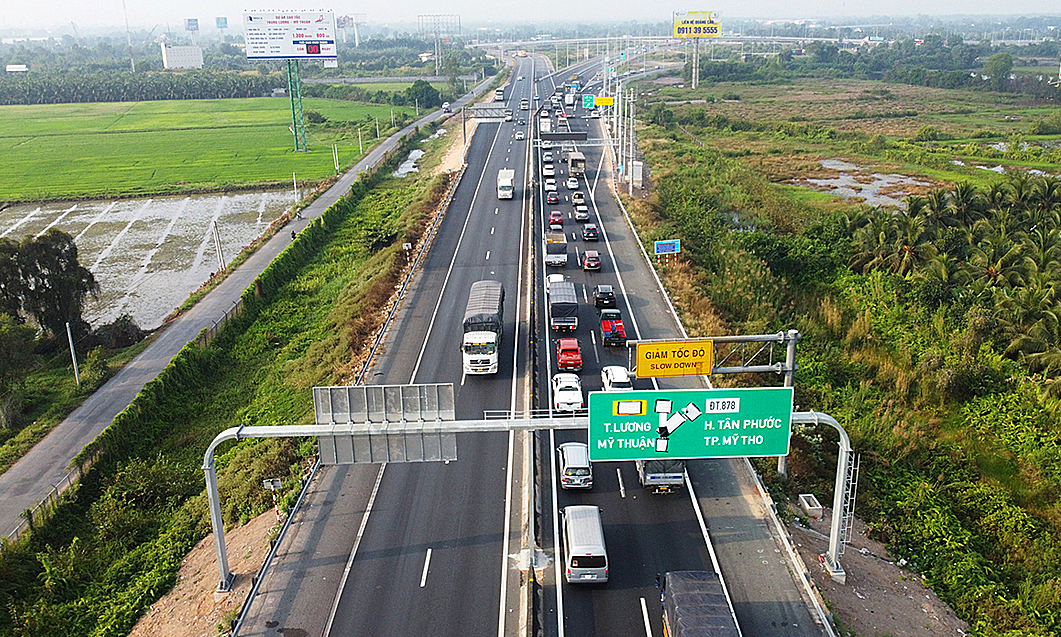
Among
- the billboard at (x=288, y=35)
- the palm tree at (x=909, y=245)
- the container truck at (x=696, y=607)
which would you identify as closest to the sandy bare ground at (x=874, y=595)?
the container truck at (x=696, y=607)

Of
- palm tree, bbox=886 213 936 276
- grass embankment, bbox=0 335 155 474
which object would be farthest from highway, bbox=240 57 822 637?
palm tree, bbox=886 213 936 276

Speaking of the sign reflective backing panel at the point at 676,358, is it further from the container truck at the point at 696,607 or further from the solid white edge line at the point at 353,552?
the solid white edge line at the point at 353,552

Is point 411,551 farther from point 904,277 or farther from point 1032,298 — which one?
point 904,277

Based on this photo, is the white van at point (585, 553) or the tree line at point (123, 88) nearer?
the white van at point (585, 553)

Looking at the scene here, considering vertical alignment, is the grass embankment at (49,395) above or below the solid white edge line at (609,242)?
below

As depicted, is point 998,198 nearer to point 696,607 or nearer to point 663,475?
point 663,475

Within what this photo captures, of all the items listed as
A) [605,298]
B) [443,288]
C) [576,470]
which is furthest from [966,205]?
[576,470]
